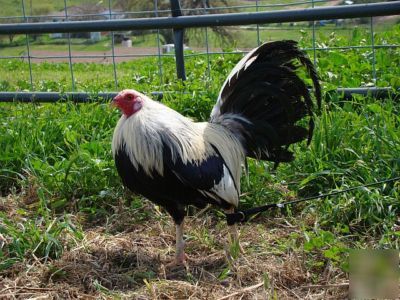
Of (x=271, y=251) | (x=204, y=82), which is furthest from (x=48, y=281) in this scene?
(x=204, y=82)

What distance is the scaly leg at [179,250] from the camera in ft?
12.3

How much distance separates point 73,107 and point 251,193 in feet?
6.79

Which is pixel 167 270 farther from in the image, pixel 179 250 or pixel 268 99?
pixel 268 99

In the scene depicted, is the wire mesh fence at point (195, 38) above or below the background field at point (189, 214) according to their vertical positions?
above

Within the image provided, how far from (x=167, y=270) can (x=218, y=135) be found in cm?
86

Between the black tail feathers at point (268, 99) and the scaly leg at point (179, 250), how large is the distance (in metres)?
0.67

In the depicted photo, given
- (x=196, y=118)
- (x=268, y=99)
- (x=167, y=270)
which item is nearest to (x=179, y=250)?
(x=167, y=270)

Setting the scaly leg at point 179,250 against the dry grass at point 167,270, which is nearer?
the dry grass at point 167,270

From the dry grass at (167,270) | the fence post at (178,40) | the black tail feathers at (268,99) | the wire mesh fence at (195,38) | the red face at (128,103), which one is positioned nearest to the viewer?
the dry grass at (167,270)

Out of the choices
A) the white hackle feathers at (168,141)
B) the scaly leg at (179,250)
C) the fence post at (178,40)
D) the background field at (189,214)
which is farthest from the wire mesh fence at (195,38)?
the scaly leg at (179,250)

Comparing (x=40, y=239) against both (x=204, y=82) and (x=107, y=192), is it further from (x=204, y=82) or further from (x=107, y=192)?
(x=204, y=82)

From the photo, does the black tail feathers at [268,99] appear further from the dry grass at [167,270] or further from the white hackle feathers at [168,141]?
the dry grass at [167,270]

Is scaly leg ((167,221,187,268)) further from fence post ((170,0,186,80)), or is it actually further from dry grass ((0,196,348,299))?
fence post ((170,0,186,80))

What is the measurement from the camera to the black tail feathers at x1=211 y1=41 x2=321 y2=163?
12.7ft
